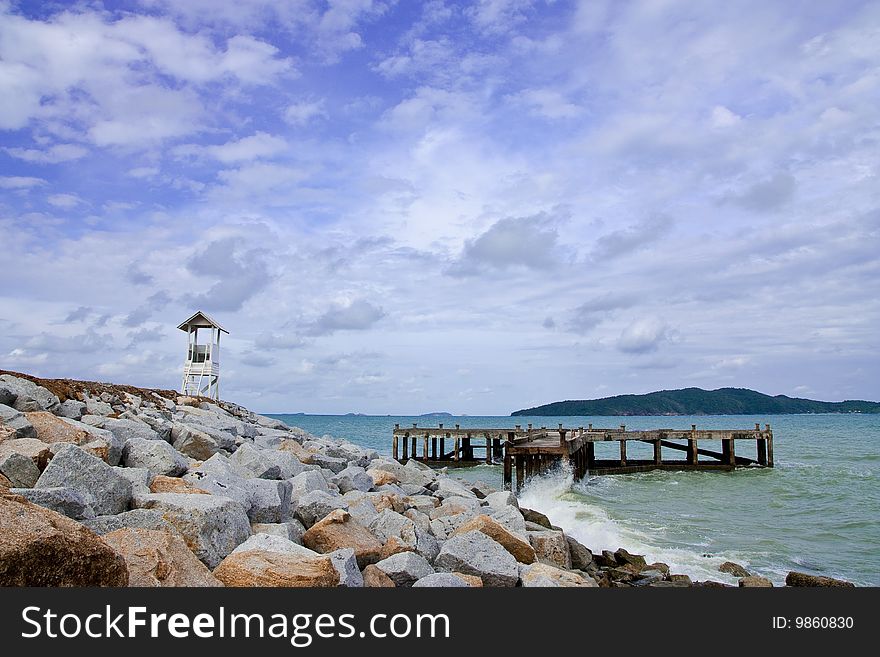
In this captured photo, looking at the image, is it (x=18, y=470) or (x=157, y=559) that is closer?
(x=157, y=559)

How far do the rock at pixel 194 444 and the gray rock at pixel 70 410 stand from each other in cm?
143

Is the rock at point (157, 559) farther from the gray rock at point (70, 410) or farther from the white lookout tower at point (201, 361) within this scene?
the white lookout tower at point (201, 361)

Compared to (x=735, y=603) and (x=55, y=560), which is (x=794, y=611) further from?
(x=55, y=560)

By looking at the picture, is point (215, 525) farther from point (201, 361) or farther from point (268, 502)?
point (201, 361)

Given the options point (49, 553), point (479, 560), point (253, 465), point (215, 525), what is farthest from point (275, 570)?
point (253, 465)

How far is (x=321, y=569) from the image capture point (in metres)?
4.96

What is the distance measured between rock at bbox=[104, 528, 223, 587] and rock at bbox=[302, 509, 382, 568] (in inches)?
66.1

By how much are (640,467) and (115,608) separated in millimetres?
31552

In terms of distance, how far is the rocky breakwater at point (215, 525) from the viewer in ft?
13.4

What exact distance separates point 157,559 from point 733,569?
9729 millimetres

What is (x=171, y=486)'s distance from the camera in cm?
668

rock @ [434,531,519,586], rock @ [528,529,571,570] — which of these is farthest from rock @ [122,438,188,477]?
rock @ [528,529,571,570]

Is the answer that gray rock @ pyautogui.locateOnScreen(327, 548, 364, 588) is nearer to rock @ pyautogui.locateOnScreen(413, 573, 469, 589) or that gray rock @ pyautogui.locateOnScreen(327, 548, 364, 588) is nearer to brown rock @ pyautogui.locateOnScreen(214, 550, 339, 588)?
brown rock @ pyautogui.locateOnScreen(214, 550, 339, 588)

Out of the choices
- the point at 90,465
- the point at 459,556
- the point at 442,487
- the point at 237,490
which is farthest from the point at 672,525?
the point at 90,465
